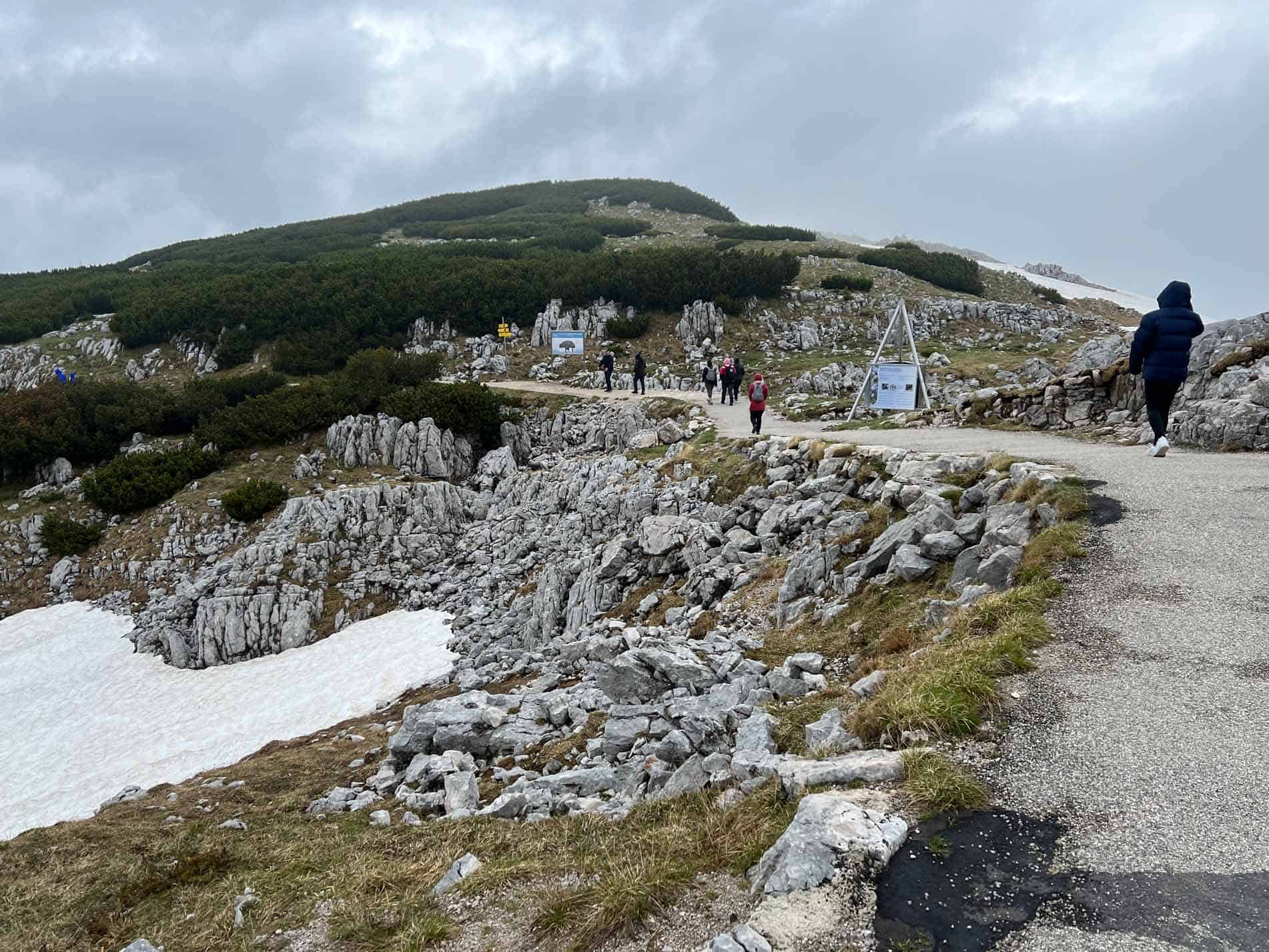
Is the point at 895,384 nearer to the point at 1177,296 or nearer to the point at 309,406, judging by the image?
the point at 1177,296

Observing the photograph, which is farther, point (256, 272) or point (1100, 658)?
point (256, 272)

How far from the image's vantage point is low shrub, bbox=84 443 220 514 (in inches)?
1090

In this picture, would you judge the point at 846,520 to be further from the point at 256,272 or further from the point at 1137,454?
the point at 256,272

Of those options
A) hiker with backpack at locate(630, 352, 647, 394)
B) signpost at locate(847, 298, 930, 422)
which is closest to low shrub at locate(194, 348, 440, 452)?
hiker with backpack at locate(630, 352, 647, 394)

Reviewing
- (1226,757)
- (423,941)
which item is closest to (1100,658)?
(1226,757)

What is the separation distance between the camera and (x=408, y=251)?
60.5m

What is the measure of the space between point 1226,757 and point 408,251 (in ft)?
215

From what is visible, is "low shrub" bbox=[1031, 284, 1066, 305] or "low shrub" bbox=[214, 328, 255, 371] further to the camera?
"low shrub" bbox=[1031, 284, 1066, 305]

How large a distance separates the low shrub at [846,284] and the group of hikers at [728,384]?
578 inches

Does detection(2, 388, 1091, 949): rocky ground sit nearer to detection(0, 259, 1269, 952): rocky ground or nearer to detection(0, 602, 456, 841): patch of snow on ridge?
detection(0, 259, 1269, 952): rocky ground

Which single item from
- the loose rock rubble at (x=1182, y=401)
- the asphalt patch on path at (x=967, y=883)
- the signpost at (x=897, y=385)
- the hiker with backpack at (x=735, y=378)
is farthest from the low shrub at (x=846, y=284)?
the asphalt patch on path at (x=967, y=883)

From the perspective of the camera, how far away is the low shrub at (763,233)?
238 ft

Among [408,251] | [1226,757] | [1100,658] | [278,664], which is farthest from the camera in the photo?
[408,251]

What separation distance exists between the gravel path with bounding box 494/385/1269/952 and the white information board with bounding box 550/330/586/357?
3464 cm
